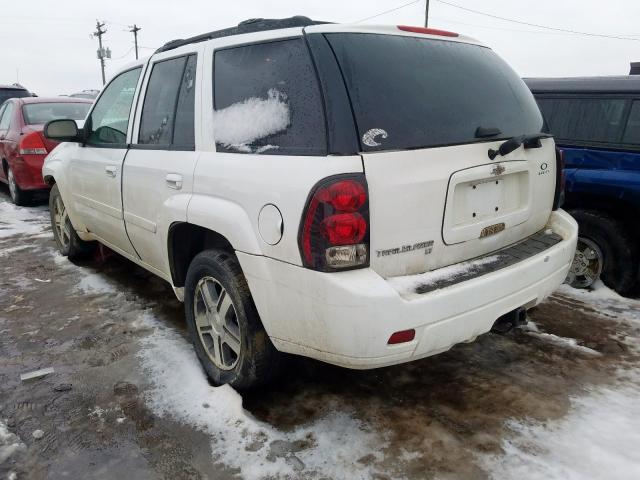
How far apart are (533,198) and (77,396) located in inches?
105

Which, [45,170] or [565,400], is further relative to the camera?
[45,170]

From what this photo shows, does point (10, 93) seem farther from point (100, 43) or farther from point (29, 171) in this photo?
point (100, 43)

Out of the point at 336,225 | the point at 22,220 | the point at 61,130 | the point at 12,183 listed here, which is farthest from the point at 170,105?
the point at 12,183

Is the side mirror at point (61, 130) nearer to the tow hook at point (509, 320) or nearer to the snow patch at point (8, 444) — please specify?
the snow patch at point (8, 444)

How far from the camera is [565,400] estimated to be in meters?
2.59

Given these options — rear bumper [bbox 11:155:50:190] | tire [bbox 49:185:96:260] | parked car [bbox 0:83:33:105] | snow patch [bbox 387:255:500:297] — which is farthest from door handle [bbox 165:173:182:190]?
parked car [bbox 0:83:33:105]

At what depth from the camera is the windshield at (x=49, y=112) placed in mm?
7504

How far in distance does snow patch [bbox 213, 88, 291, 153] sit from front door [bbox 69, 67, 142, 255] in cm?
123

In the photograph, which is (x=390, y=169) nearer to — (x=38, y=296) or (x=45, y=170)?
(x=38, y=296)

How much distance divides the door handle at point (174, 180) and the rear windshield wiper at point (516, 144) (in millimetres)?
1603

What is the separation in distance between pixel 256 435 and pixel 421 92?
1750 mm

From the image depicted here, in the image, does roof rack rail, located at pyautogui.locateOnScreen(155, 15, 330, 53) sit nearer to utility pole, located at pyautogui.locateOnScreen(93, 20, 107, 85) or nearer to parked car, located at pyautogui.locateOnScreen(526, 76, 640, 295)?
parked car, located at pyautogui.locateOnScreen(526, 76, 640, 295)

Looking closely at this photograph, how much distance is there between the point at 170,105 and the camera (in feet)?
9.77

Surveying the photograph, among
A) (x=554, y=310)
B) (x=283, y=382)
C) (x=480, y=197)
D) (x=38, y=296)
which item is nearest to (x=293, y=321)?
(x=283, y=382)
